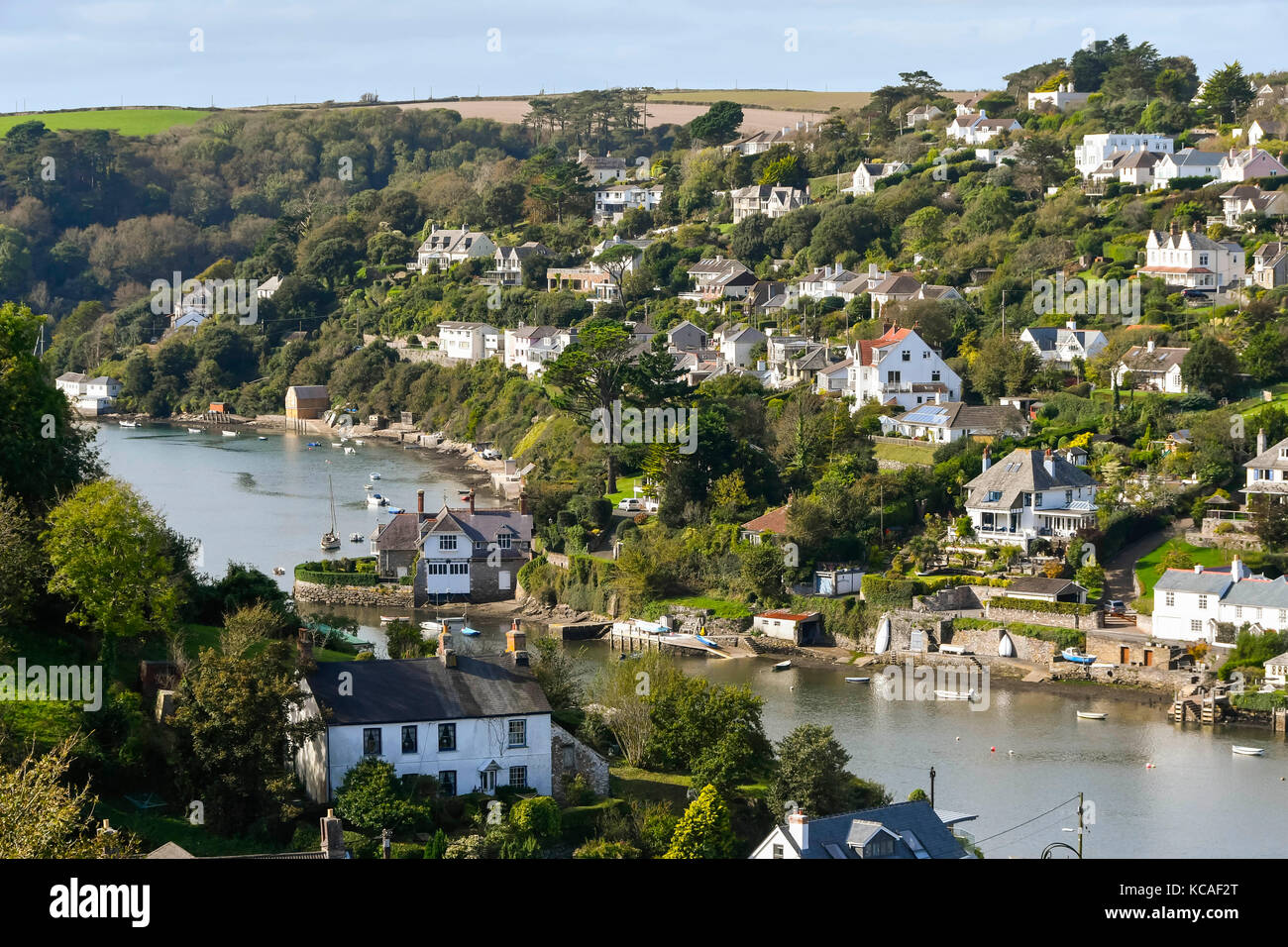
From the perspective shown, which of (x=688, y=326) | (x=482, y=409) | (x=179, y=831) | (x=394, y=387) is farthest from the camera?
(x=394, y=387)

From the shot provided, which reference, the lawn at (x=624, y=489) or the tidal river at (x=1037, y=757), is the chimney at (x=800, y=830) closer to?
the tidal river at (x=1037, y=757)

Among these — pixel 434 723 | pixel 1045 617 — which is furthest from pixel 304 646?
pixel 1045 617

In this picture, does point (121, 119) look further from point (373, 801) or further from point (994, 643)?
point (373, 801)

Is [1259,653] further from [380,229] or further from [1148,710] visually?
[380,229]

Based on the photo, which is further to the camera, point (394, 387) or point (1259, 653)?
point (394, 387)

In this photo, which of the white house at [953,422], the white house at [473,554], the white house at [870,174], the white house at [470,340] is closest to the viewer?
the white house at [473,554]

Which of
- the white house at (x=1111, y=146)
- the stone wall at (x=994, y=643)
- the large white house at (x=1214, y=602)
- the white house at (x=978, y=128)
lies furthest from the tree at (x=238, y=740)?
the white house at (x=978, y=128)
